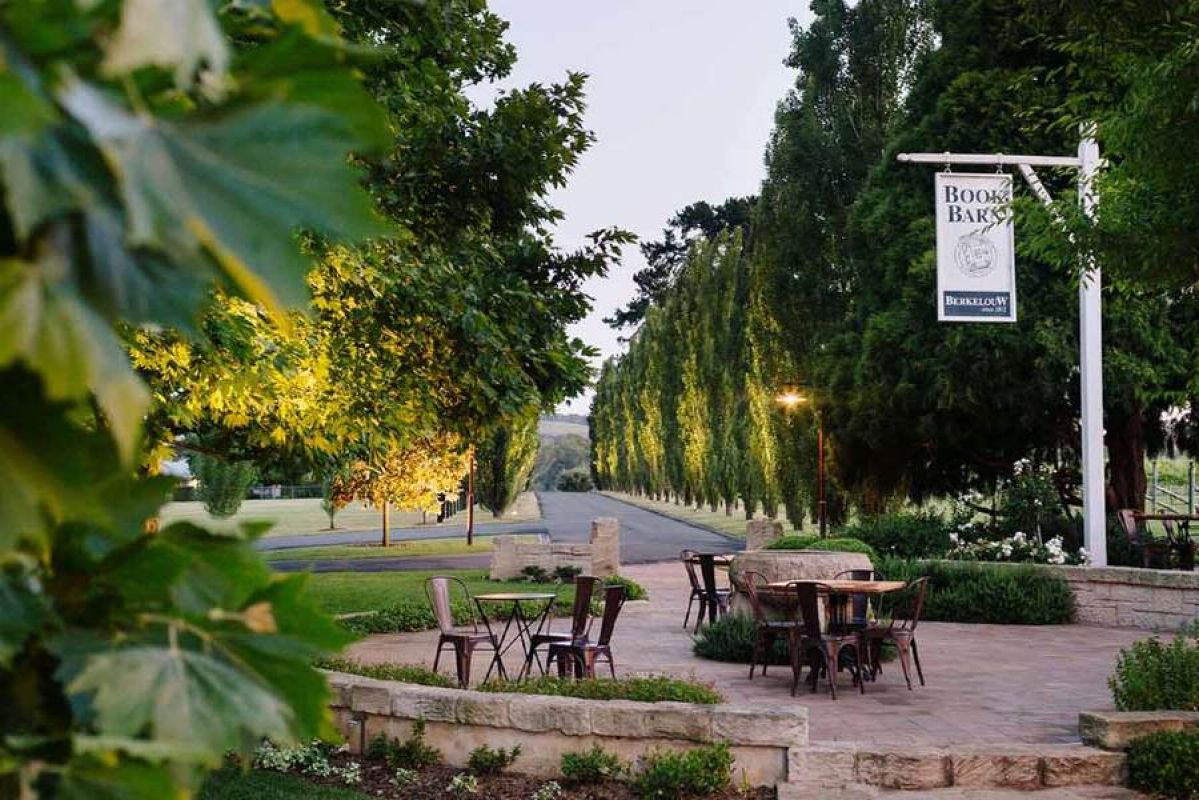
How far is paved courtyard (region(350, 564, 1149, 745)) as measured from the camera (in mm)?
7676

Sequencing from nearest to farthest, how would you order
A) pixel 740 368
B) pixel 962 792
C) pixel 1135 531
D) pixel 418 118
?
pixel 962 792
pixel 418 118
pixel 1135 531
pixel 740 368

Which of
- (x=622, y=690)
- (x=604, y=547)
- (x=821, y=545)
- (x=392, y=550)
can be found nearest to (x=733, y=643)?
(x=821, y=545)

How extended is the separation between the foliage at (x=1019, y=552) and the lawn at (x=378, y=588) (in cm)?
592

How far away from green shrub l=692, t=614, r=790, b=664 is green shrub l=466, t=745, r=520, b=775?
14.3 feet

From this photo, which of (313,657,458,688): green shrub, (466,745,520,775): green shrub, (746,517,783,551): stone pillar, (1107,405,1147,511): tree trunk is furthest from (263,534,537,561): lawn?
(466,745,520,775): green shrub

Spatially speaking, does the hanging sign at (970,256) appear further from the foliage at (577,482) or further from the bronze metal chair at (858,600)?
the foliage at (577,482)

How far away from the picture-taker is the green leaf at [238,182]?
0.52m

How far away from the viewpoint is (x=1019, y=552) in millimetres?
15086

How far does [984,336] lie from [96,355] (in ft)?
60.0

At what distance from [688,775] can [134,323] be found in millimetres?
5914

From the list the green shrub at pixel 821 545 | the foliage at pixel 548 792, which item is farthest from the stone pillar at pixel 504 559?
the foliage at pixel 548 792

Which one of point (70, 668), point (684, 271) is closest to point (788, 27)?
point (684, 271)

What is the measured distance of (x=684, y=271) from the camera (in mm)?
47500

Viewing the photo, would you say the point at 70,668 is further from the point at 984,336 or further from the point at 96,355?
the point at 984,336
